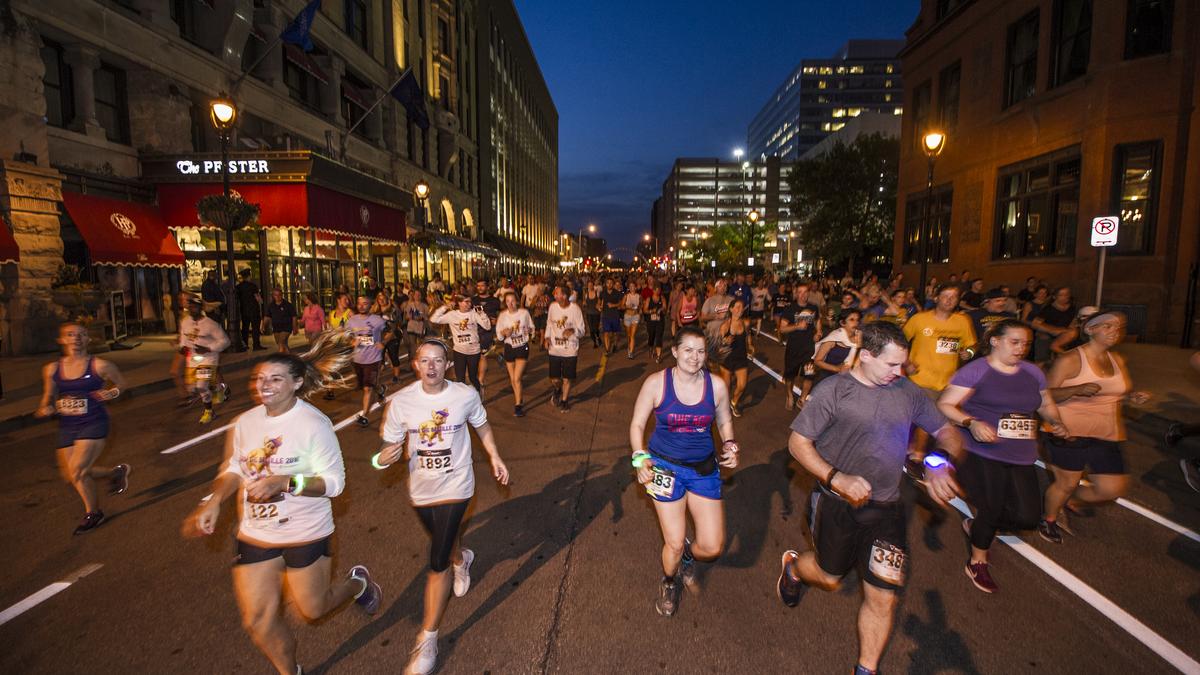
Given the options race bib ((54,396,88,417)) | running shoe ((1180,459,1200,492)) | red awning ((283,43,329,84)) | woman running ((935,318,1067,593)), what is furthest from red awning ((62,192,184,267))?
running shoe ((1180,459,1200,492))

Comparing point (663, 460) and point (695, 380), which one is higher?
point (695, 380)

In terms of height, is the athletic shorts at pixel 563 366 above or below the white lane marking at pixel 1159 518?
above

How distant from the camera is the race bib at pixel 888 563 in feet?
10.1

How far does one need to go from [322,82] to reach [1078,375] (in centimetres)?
2781

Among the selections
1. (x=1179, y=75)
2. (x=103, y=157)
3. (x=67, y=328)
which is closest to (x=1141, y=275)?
(x=1179, y=75)

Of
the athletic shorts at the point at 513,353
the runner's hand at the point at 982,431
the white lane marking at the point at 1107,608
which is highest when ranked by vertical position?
the runner's hand at the point at 982,431

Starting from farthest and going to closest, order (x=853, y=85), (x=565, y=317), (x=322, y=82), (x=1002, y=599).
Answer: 1. (x=853, y=85)
2. (x=322, y=82)
3. (x=565, y=317)
4. (x=1002, y=599)

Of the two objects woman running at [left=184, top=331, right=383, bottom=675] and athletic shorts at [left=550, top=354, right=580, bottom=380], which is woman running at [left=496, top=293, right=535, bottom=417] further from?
woman running at [left=184, top=331, right=383, bottom=675]

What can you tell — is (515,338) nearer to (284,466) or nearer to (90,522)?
(90,522)

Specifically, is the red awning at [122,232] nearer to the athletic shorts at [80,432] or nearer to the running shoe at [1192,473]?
the athletic shorts at [80,432]

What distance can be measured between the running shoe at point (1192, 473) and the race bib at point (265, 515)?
8.32m

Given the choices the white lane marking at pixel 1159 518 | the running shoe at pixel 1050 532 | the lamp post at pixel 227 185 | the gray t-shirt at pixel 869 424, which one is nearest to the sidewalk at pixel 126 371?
the lamp post at pixel 227 185

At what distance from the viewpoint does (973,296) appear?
11859mm

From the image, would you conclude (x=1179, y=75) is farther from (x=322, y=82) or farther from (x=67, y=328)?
(x=322, y=82)
